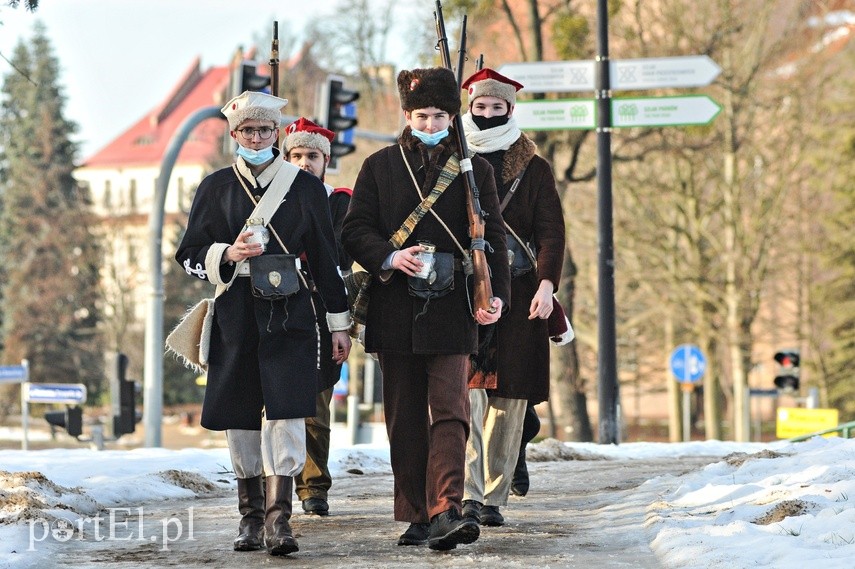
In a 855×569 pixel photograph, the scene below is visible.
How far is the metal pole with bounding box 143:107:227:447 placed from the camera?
17.8 meters

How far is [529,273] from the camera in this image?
8.86 meters

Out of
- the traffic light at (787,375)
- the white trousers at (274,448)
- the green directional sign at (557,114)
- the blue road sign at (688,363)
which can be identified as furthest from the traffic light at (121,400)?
the blue road sign at (688,363)

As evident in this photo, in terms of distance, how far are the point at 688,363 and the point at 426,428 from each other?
26.1m

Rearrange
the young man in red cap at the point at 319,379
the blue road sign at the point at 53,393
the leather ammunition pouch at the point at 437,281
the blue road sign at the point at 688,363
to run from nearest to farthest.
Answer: the leather ammunition pouch at the point at 437,281 < the young man in red cap at the point at 319,379 < the blue road sign at the point at 53,393 < the blue road sign at the point at 688,363

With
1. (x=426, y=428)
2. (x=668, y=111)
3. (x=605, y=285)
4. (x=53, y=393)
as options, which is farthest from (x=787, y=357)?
(x=426, y=428)

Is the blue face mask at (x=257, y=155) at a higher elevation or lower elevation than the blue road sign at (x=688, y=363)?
higher

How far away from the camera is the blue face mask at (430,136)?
7.71 m

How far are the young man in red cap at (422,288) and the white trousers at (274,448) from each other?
0.44m

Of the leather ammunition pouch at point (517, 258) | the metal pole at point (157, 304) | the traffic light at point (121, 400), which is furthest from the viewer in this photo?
the traffic light at point (121, 400)

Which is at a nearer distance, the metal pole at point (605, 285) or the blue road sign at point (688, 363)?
the metal pole at point (605, 285)

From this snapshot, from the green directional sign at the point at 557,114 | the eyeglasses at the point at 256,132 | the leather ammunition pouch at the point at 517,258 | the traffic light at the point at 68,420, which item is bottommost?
the traffic light at the point at 68,420

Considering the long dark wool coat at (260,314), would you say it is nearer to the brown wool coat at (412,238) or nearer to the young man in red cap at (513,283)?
the brown wool coat at (412,238)

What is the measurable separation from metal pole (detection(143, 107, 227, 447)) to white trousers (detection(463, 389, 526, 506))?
9301 millimetres

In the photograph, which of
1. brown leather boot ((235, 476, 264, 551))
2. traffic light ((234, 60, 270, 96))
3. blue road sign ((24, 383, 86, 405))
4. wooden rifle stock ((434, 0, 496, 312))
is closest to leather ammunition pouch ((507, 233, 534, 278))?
wooden rifle stock ((434, 0, 496, 312))
